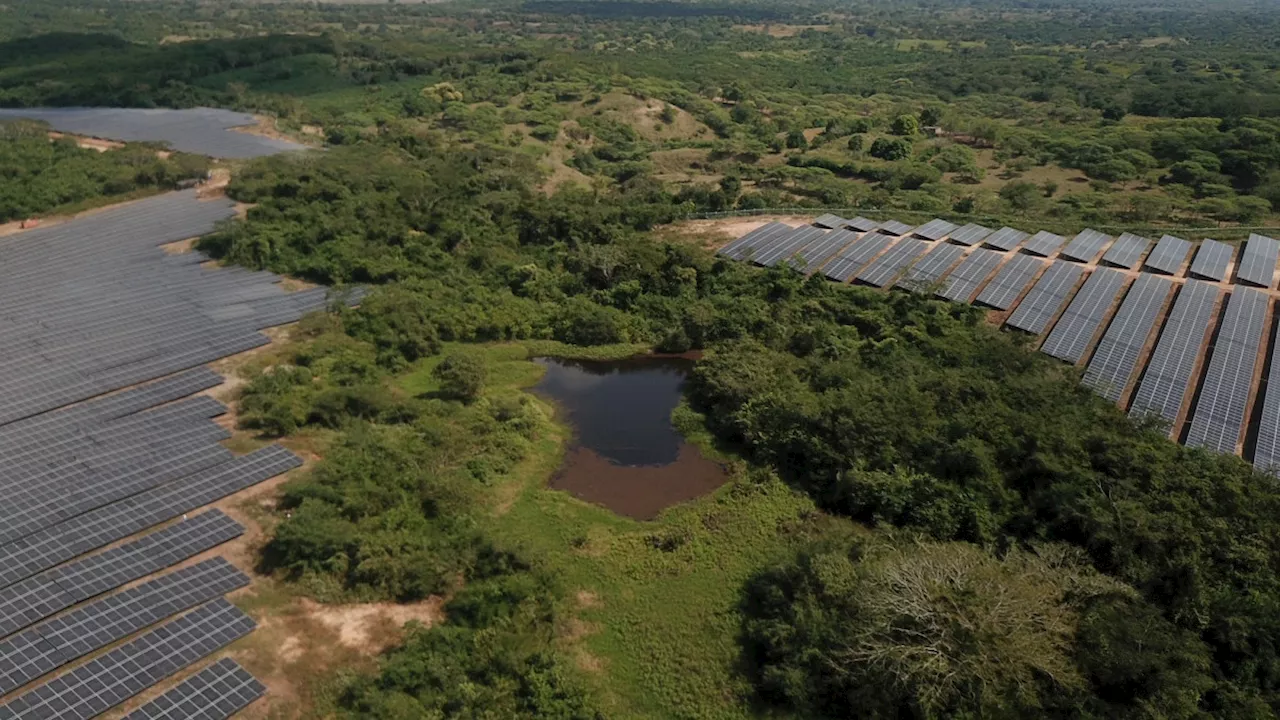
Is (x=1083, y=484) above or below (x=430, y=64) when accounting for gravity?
below

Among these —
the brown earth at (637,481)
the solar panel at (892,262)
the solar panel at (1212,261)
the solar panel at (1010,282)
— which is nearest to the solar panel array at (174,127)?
the brown earth at (637,481)

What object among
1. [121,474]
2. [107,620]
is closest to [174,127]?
[121,474]

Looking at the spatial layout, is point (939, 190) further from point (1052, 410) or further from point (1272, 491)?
point (1272, 491)

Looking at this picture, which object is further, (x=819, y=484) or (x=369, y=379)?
(x=369, y=379)

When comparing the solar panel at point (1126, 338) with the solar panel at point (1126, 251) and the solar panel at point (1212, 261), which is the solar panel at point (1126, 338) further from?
the solar panel at point (1212, 261)

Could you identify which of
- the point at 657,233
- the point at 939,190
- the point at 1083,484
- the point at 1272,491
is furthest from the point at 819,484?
the point at 939,190

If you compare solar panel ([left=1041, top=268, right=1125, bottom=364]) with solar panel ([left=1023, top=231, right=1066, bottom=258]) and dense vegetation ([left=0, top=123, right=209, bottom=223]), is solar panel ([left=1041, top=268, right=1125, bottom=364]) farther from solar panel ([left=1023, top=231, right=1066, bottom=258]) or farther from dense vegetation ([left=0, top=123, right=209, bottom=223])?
dense vegetation ([left=0, top=123, right=209, bottom=223])
